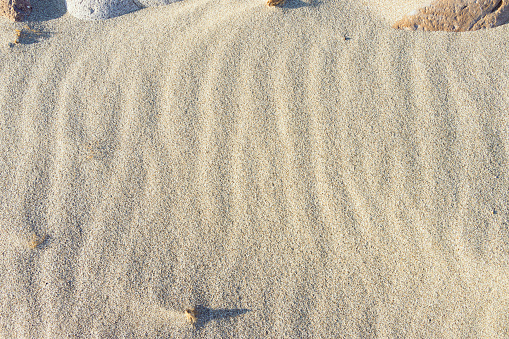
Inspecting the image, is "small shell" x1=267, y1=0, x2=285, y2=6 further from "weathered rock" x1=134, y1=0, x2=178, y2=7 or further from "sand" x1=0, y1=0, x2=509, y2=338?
"weathered rock" x1=134, y1=0, x2=178, y2=7

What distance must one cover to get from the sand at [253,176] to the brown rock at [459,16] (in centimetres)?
7

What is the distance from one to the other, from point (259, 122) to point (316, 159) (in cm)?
36

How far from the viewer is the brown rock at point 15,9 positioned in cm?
177

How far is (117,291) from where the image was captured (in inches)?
56.3

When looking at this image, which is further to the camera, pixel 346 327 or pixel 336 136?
pixel 336 136

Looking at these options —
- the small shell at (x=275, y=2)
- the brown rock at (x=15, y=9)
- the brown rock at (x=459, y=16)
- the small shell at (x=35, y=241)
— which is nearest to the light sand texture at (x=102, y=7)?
the brown rock at (x=15, y=9)

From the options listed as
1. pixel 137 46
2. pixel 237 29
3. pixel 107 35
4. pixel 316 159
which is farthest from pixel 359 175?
pixel 107 35

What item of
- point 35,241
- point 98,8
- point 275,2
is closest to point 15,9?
point 98,8

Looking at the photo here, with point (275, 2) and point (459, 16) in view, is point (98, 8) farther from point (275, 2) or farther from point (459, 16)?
point (459, 16)

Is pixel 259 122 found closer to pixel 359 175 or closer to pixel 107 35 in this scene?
pixel 359 175

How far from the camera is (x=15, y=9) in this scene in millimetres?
1773

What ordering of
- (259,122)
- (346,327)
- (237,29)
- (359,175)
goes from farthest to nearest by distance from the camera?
1. (237,29)
2. (259,122)
3. (359,175)
4. (346,327)

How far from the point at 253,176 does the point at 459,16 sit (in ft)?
4.58

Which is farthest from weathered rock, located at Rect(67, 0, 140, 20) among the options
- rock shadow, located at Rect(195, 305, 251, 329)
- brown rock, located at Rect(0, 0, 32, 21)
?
rock shadow, located at Rect(195, 305, 251, 329)
